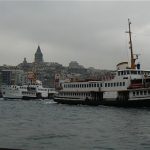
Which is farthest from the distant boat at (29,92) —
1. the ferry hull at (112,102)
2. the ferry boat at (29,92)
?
the ferry hull at (112,102)

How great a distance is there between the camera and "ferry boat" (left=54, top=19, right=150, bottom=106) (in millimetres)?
61250

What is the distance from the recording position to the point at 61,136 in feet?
98.4

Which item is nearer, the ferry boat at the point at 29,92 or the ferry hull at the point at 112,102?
the ferry hull at the point at 112,102

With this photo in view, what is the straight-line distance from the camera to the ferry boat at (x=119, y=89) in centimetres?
6125

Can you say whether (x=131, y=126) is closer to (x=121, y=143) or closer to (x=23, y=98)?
(x=121, y=143)

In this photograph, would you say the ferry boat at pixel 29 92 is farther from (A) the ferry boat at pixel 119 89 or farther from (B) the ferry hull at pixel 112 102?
(A) the ferry boat at pixel 119 89

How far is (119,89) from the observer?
65375mm

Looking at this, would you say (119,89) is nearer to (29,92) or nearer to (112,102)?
(112,102)

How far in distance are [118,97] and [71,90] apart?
15.7 metres

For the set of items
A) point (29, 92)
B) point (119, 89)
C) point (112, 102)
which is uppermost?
point (29, 92)

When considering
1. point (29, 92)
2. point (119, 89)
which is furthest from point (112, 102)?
point (29, 92)

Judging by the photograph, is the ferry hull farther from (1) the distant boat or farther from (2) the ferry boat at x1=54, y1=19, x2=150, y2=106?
(1) the distant boat

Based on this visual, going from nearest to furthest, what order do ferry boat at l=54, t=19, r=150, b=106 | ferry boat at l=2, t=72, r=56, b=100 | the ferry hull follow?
the ferry hull
ferry boat at l=54, t=19, r=150, b=106
ferry boat at l=2, t=72, r=56, b=100

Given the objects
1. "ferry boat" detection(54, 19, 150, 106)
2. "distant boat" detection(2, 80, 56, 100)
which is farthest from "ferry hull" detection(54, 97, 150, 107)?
"distant boat" detection(2, 80, 56, 100)
